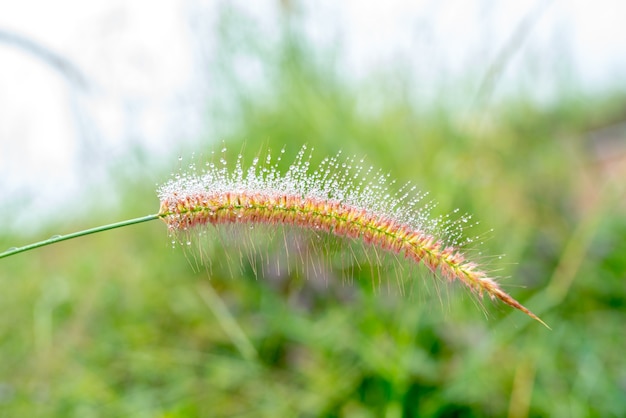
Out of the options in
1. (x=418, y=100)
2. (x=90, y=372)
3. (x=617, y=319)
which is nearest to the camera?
(x=90, y=372)

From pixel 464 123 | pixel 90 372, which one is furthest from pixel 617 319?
pixel 90 372

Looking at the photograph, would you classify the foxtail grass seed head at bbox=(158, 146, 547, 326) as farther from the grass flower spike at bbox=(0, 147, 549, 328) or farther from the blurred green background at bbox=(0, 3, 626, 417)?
the blurred green background at bbox=(0, 3, 626, 417)

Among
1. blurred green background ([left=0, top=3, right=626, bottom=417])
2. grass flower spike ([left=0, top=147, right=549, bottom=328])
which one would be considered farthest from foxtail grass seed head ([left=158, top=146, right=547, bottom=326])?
blurred green background ([left=0, top=3, right=626, bottom=417])

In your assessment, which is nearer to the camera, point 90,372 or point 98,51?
point 90,372

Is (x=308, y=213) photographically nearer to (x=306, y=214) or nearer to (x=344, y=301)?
(x=306, y=214)

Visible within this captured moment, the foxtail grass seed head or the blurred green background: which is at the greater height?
the foxtail grass seed head

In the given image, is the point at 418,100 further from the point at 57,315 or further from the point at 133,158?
the point at 57,315

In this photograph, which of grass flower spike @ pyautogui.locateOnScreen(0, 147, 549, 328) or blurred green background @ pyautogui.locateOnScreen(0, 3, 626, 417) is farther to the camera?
blurred green background @ pyautogui.locateOnScreen(0, 3, 626, 417)

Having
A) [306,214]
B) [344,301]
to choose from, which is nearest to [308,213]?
[306,214]

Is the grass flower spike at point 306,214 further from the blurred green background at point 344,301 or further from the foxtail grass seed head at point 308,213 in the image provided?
the blurred green background at point 344,301
